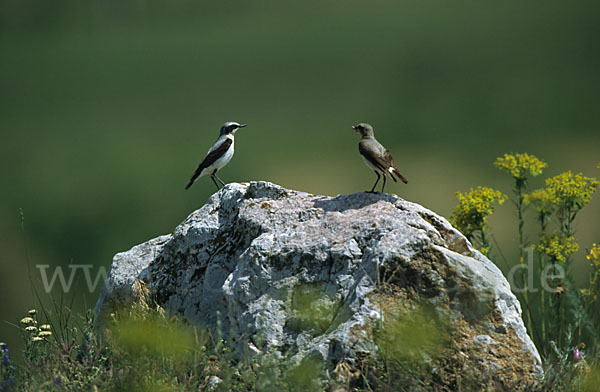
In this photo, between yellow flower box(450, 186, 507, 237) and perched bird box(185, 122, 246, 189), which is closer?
yellow flower box(450, 186, 507, 237)

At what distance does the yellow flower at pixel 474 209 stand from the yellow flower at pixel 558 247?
0.56 m

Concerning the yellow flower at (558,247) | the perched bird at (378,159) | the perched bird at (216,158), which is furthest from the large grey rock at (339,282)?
the perched bird at (216,158)

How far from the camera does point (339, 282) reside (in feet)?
14.0

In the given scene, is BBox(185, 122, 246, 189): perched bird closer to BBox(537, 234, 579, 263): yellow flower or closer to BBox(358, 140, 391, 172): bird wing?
BBox(358, 140, 391, 172): bird wing

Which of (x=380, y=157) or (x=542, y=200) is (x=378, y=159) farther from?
(x=542, y=200)

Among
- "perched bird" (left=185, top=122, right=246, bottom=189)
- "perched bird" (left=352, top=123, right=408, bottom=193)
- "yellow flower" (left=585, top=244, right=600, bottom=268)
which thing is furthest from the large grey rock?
"perched bird" (left=185, top=122, right=246, bottom=189)

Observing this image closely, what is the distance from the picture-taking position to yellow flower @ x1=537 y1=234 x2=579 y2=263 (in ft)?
18.9

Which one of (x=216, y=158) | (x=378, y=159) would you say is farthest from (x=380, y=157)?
(x=216, y=158)

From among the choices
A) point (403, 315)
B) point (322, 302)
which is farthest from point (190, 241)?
point (403, 315)

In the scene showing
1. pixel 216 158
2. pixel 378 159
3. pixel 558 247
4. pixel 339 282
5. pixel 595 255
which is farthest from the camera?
pixel 216 158

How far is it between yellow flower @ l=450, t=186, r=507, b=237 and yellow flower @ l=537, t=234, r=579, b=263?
557 millimetres

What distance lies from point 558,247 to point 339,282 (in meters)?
2.60

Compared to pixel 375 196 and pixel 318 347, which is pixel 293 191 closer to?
pixel 375 196

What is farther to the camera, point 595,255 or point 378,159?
point 595,255
